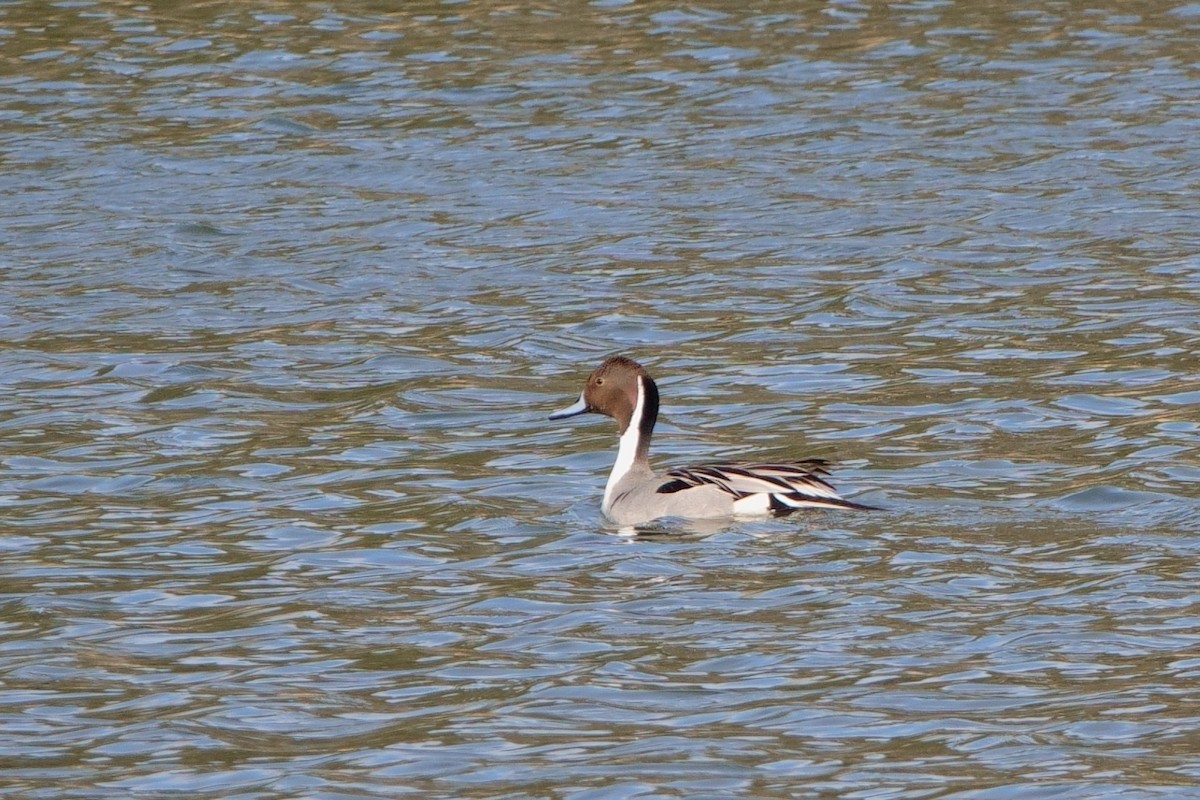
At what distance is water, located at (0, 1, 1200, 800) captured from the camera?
7387 mm

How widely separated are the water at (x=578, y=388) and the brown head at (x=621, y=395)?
0.44m

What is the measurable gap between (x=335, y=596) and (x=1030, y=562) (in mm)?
2812

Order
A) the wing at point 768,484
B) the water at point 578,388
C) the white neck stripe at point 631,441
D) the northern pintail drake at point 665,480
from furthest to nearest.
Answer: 1. the white neck stripe at point 631,441
2. the northern pintail drake at point 665,480
3. the wing at point 768,484
4. the water at point 578,388

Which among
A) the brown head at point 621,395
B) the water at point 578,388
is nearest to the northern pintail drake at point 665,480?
the brown head at point 621,395

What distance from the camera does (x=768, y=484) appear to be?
33.3 ft

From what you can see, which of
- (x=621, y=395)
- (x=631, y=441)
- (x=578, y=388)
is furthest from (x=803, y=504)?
(x=578, y=388)

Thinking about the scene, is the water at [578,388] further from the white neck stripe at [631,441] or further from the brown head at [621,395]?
the brown head at [621,395]

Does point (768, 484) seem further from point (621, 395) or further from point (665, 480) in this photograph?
point (621, 395)

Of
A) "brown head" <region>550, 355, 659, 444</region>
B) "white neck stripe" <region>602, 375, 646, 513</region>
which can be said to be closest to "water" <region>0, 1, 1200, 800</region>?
"white neck stripe" <region>602, 375, 646, 513</region>

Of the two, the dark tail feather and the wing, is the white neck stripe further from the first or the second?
the dark tail feather

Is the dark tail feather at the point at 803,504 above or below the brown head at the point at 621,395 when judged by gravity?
below

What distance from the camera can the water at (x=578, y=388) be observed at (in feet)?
24.2

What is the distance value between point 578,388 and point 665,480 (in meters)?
2.31

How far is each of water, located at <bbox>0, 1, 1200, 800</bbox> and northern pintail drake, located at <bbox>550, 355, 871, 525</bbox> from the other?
0.47 ft
